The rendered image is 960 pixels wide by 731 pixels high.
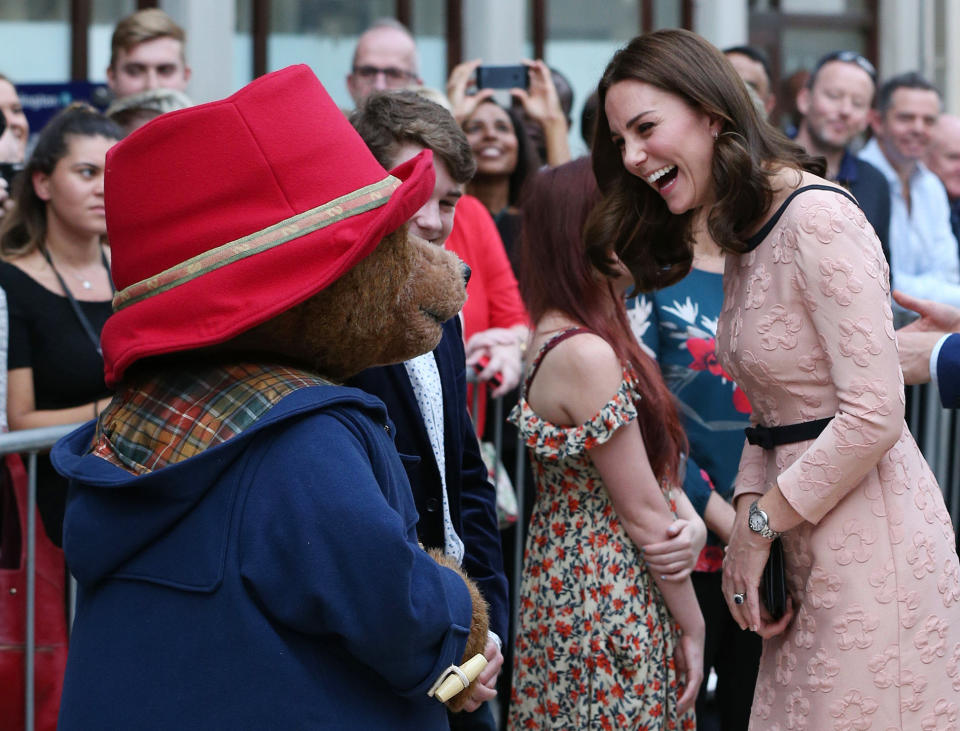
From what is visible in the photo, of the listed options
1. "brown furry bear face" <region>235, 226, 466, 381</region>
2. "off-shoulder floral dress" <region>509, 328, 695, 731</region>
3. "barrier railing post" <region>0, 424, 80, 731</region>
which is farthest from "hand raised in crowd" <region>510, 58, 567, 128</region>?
"brown furry bear face" <region>235, 226, 466, 381</region>

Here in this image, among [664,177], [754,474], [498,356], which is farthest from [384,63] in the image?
[754,474]

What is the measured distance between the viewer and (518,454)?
4258 mm

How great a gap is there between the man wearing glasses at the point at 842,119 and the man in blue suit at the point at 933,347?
2.65m

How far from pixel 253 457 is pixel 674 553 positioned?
155 centimetres

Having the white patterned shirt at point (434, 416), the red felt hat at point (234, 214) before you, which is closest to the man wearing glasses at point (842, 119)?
the white patterned shirt at point (434, 416)

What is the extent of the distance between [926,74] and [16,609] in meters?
10.1

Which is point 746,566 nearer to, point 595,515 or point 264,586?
point 595,515

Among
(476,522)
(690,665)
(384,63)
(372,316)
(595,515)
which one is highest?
(384,63)

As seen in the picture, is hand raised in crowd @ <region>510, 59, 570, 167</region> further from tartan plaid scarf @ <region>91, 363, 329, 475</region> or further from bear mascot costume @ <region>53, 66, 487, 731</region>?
tartan plaid scarf @ <region>91, 363, 329, 475</region>

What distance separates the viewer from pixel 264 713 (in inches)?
A: 72.2

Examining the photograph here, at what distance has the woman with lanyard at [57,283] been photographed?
3594 millimetres

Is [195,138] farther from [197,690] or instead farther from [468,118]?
[468,118]

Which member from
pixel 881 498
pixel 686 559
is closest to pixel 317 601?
pixel 881 498

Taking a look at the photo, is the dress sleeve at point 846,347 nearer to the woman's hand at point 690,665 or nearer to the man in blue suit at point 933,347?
the man in blue suit at point 933,347
